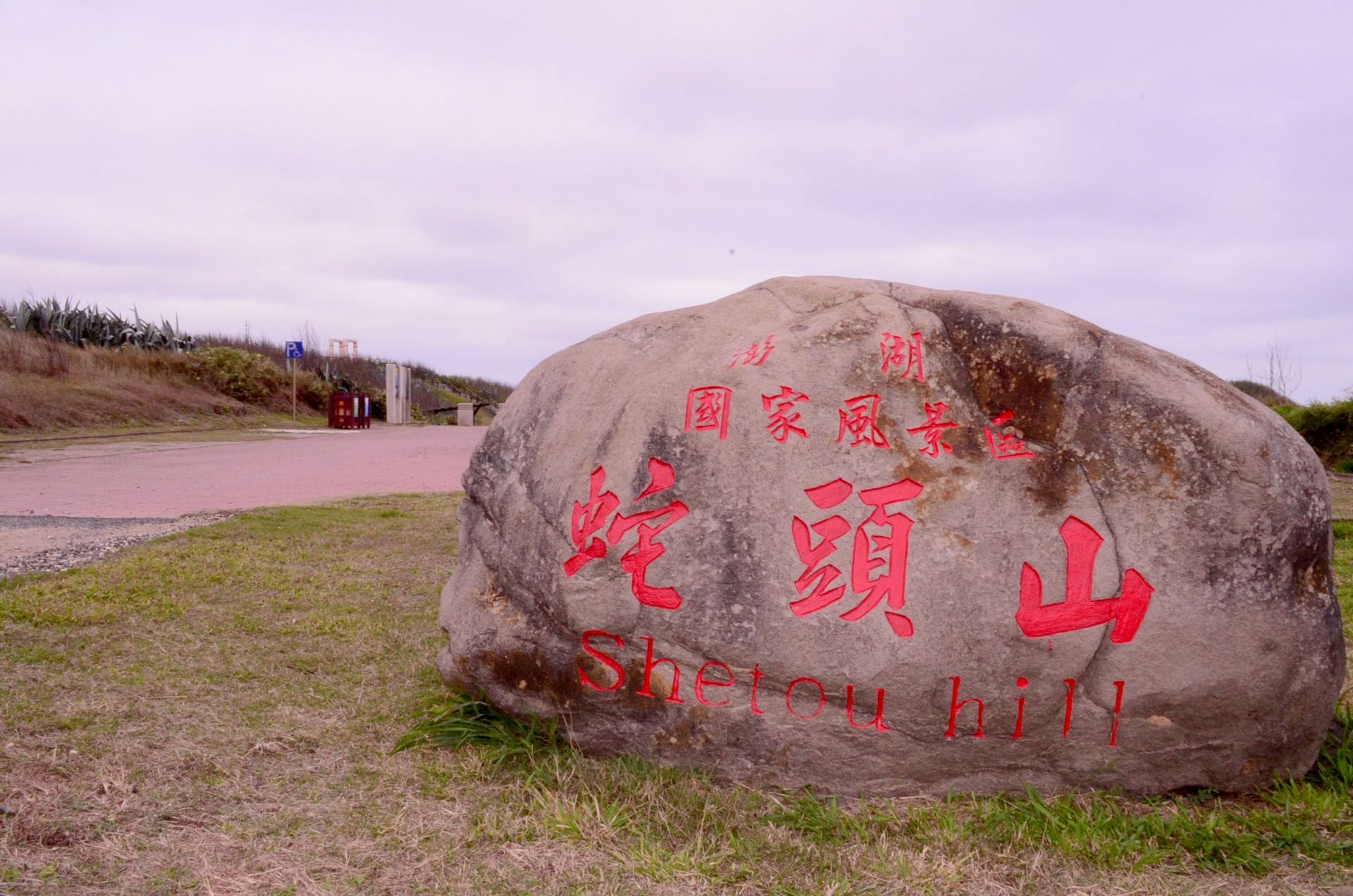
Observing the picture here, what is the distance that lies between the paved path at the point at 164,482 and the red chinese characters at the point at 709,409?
5.39 metres

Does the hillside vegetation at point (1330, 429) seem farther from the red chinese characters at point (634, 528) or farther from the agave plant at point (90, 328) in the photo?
the agave plant at point (90, 328)

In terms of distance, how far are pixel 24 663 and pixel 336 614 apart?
62.6 inches

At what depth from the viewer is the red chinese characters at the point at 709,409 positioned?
3693 mm

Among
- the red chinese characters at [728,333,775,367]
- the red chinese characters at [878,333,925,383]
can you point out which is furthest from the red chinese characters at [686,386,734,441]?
the red chinese characters at [878,333,925,383]

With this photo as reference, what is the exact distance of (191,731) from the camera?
4098 millimetres

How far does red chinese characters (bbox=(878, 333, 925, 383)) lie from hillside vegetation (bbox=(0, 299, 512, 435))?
706 inches

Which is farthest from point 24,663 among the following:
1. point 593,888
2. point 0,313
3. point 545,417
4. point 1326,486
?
point 0,313

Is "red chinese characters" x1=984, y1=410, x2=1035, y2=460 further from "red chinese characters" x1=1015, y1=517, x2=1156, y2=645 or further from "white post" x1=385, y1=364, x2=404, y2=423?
"white post" x1=385, y1=364, x2=404, y2=423

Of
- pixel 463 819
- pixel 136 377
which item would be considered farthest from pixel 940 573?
pixel 136 377

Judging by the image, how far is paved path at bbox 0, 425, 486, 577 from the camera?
809 centimetres

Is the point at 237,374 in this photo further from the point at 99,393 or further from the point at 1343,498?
the point at 1343,498

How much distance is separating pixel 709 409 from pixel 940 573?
103cm

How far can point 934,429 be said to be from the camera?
363 cm

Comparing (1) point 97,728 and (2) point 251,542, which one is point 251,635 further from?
(2) point 251,542
